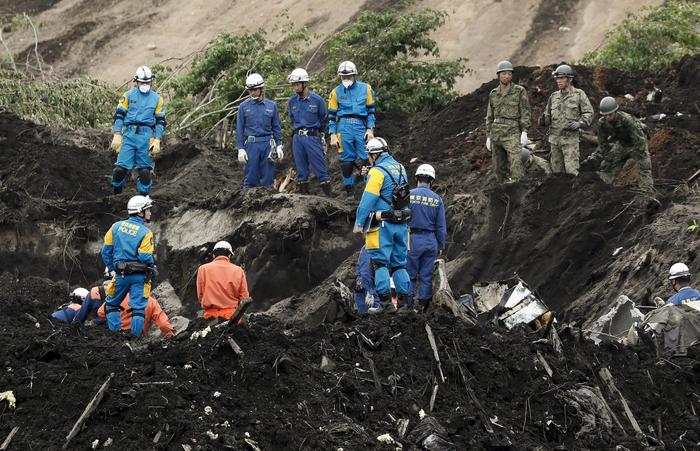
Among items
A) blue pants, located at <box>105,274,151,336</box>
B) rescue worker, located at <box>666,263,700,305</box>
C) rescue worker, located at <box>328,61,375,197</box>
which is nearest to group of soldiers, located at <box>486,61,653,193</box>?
rescue worker, located at <box>328,61,375,197</box>

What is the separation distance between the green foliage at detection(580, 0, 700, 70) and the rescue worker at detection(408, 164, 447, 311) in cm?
1353

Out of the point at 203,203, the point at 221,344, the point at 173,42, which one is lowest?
the point at 173,42

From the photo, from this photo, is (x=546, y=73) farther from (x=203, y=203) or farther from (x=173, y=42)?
(x=173, y=42)

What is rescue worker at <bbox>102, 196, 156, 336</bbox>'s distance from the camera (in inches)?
642

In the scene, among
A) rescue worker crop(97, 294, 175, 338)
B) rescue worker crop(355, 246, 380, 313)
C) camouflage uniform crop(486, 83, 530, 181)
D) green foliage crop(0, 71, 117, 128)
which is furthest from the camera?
green foliage crop(0, 71, 117, 128)

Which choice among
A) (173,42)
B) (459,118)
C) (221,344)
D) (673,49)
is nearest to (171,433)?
(221,344)

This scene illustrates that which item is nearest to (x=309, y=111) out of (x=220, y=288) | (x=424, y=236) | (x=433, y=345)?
(x=424, y=236)

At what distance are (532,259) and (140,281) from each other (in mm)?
5559

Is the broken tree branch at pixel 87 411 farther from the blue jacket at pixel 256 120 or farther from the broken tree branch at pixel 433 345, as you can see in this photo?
the blue jacket at pixel 256 120

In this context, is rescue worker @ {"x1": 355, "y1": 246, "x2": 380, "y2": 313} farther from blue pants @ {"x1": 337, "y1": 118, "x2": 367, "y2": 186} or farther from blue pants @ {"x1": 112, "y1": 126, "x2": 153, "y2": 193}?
blue pants @ {"x1": 112, "y1": 126, "x2": 153, "y2": 193}

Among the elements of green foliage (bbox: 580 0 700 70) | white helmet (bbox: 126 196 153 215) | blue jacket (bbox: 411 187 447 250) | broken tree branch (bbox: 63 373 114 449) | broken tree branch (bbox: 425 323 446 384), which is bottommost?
green foliage (bbox: 580 0 700 70)

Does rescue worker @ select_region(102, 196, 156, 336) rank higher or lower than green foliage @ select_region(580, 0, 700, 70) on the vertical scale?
higher

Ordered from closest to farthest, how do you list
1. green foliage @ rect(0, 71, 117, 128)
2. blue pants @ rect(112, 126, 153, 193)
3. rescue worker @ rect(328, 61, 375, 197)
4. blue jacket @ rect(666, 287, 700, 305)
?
blue jacket @ rect(666, 287, 700, 305)
rescue worker @ rect(328, 61, 375, 197)
blue pants @ rect(112, 126, 153, 193)
green foliage @ rect(0, 71, 117, 128)

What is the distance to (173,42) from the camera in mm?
44562
